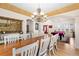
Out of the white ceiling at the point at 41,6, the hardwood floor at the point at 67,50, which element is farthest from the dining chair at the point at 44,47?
the white ceiling at the point at 41,6

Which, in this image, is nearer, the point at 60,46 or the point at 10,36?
the point at 10,36

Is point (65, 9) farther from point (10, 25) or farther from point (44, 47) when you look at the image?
point (10, 25)

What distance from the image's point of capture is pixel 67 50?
5.39 ft

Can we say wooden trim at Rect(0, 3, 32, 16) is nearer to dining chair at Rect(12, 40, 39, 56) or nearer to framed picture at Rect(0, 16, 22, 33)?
framed picture at Rect(0, 16, 22, 33)

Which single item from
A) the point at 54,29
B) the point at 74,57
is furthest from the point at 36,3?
the point at 74,57

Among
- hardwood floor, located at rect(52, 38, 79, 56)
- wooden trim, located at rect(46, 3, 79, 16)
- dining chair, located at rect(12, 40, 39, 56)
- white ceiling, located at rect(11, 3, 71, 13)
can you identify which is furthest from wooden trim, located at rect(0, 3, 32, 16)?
hardwood floor, located at rect(52, 38, 79, 56)

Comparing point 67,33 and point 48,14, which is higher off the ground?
point 48,14

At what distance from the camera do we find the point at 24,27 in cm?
164

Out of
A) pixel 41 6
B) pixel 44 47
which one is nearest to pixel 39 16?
pixel 41 6

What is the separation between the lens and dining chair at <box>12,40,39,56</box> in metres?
1.44

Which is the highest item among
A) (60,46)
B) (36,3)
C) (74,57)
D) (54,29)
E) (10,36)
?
(36,3)

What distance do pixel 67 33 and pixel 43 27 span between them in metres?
0.44

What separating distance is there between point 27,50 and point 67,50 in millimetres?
685

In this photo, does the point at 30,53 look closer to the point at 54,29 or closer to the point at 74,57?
the point at 54,29
